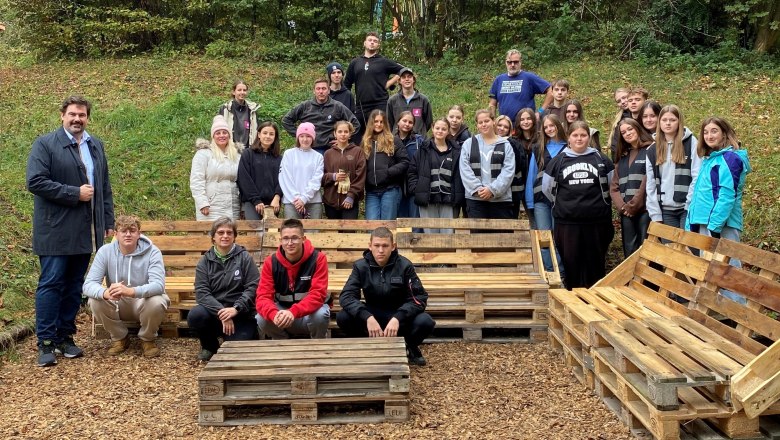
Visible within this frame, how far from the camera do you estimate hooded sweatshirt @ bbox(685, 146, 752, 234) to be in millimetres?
5910

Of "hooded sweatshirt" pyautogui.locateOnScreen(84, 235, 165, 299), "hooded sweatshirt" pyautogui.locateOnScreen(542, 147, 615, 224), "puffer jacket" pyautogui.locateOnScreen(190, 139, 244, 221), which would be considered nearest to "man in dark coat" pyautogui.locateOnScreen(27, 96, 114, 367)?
"hooded sweatshirt" pyautogui.locateOnScreen(84, 235, 165, 299)

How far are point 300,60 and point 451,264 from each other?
12045 mm

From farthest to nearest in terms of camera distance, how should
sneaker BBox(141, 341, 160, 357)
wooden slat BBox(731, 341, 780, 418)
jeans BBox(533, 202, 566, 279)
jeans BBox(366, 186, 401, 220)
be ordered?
jeans BBox(366, 186, 401, 220), jeans BBox(533, 202, 566, 279), sneaker BBox(141, 341, 160, 357), wooden slat BBox(731, 341, 780, 418)

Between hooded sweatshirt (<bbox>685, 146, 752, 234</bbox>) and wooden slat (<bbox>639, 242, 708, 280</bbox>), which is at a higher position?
hooded sweatshirt (<bbox>685, 146, 752, 234</bbox>)

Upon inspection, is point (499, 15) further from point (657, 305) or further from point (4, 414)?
point (4, 414)

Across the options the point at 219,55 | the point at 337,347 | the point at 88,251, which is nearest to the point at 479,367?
the point at 337,347

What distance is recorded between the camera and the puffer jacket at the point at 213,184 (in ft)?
25.2

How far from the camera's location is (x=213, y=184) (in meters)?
7.78

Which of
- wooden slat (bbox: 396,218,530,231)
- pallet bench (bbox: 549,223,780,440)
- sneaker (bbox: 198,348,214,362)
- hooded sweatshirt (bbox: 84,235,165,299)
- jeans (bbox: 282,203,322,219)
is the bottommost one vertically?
sneaker (bbox: 198,348,214,362)

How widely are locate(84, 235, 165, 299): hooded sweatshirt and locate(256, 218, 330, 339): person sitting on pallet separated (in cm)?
100

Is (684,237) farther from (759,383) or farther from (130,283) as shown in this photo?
(130,283)

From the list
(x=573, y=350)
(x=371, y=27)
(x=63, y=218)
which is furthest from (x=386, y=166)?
(x=371, y=27)

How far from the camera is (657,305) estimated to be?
5820mm

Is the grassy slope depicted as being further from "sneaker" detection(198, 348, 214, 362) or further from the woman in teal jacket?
"sneaker" detection(198, 348, 214, 362)
